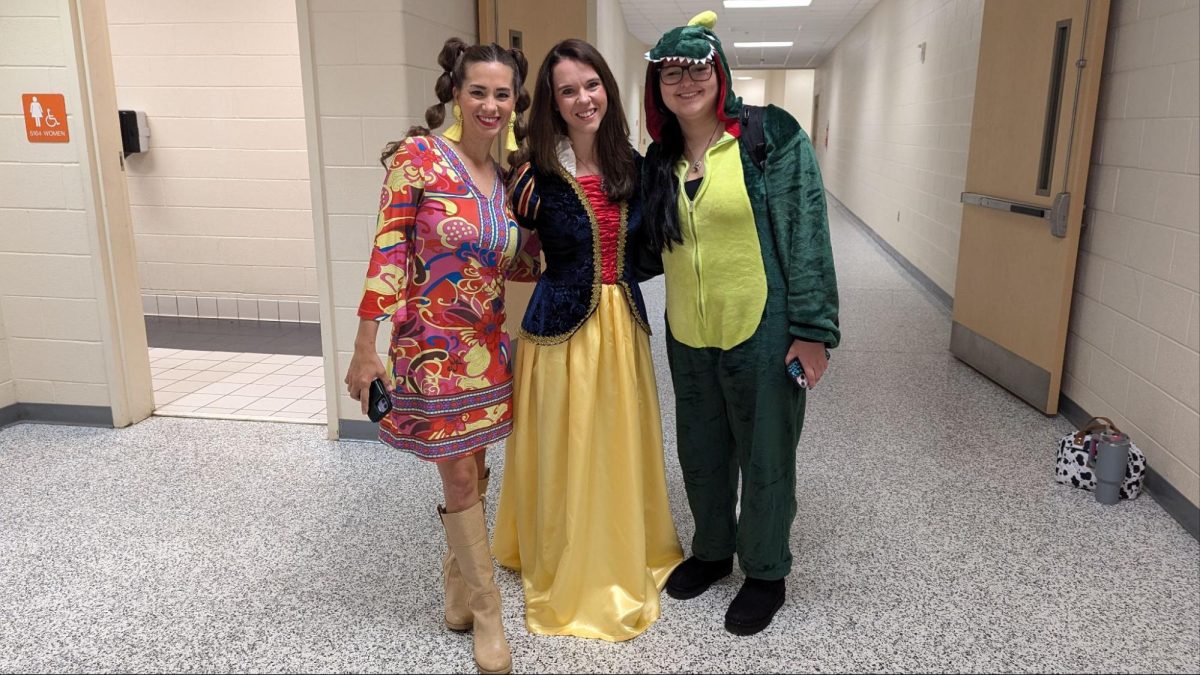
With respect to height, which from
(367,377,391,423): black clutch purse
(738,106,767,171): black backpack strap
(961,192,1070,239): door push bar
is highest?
(738,106,767,171): black backpack strap

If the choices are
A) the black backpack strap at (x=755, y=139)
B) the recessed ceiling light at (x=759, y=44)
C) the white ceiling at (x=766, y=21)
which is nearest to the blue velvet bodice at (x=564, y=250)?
the black backpack strap at (x=755, y=139)

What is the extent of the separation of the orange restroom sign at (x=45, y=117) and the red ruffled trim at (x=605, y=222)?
2407mm

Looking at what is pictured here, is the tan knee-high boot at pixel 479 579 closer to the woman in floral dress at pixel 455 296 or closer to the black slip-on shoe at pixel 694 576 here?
the woman in floral dress at pixel 455 296

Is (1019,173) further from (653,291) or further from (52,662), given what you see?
(52,662)

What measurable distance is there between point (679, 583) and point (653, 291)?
4.31 meters

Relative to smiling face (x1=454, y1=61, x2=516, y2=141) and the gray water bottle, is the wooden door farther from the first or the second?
smiling face (x1=454, y1=61, x2=516, y2=141)

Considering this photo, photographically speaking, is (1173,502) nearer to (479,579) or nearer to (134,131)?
(479,579)

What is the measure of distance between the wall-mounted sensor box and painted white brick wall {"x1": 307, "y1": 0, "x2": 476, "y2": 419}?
105 inches

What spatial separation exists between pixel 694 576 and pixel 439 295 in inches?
40.0

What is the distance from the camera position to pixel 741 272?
182 centimetres

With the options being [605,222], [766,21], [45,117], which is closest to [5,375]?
[45,117]

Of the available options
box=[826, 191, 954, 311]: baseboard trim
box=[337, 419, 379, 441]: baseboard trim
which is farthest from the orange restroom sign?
box=[826, 191, 954, 311]: baseboard trim

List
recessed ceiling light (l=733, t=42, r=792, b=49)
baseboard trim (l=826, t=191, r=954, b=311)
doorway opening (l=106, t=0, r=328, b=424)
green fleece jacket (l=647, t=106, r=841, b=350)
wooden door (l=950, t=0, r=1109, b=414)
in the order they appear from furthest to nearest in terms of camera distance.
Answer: recessed ceiling light (l=733, t=42, r=792, b=49)
baseboard trim (l=826, t=191, r=954, b=311)
doorway opening (l=106, t=0, r=328, b=424)
wooden door (l=950, t=0, r=1109, b=414)
green fleece jacket (l=647, t=106, r=841, b=350)

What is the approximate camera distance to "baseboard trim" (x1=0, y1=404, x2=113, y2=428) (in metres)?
3.38
